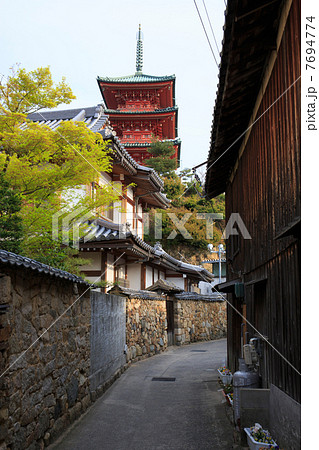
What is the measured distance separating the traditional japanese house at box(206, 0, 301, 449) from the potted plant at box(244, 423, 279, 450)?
0.42 feet

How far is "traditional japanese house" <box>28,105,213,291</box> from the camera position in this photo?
1467 centimetres

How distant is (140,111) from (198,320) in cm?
1958

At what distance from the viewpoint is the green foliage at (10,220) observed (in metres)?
8.12

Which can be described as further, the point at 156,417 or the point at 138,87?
the point at 138,87

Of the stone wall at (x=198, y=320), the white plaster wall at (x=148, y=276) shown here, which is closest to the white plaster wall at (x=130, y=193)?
the white plaster wall at (x=148, y=276)

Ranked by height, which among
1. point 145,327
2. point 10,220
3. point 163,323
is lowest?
point 163,323

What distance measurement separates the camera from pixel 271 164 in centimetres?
573

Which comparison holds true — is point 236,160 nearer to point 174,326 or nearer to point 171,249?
point 174,326

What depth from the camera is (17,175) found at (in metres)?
9.23

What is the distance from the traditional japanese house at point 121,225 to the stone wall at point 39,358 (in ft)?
15.5

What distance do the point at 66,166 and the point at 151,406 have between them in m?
5.75

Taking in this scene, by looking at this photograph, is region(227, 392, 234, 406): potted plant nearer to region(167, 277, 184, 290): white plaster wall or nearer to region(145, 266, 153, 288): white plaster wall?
region(145, 266, 153, 288): white plaster wall

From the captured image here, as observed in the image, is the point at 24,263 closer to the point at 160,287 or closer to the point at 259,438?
the point at 259,438

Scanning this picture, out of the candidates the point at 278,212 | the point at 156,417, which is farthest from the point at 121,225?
the point at 278,212
